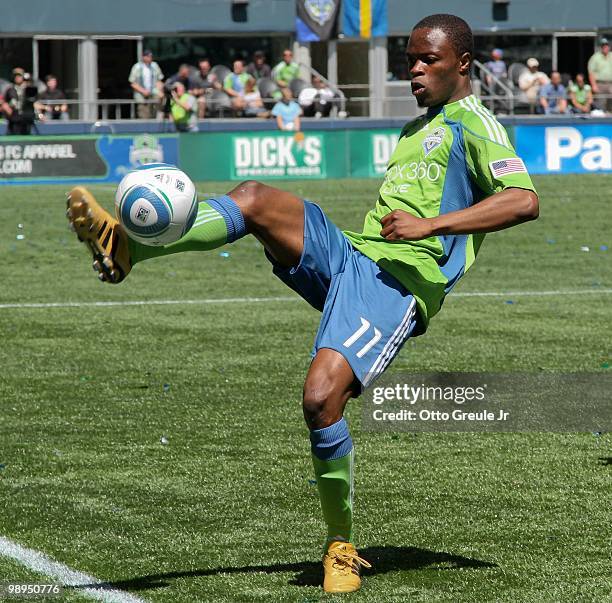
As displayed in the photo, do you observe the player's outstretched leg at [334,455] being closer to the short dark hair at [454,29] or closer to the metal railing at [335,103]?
the short dark hair at [454,29]

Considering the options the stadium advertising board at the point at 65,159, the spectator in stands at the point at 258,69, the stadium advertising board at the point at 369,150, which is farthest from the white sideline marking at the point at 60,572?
the spectator in stands at the point at 258,69

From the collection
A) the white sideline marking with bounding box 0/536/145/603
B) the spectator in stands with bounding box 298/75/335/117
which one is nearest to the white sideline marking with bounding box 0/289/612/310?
the white sideline marking with bounding box 0/536/145/603

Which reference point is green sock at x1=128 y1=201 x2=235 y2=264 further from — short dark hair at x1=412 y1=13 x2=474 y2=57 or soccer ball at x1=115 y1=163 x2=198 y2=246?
short dark hair at x1=412 y1=13 x2=474 y2=57

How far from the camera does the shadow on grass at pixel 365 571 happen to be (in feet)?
16.1

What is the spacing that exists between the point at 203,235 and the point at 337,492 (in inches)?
39.4

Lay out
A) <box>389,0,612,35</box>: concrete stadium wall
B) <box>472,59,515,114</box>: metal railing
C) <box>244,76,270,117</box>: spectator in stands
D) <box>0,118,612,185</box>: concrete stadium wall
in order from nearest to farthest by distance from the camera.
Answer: <box>0,118,612,185</box>: concrete stadium wall → <box>244,76,270,117</box>: spectator in stands → <box>472,59,515,114</box>: metal railing → <box>389,0,612,35</box>: concrete stadium wall

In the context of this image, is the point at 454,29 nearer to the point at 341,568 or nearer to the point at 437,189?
the point at 437,189

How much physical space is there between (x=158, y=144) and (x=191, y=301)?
1324cm

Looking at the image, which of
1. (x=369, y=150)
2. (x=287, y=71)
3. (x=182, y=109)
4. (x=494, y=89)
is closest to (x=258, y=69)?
(x=287, y=71)

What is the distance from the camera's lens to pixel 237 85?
33.1 metres

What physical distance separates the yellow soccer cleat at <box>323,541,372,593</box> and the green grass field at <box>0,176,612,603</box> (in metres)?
0.09

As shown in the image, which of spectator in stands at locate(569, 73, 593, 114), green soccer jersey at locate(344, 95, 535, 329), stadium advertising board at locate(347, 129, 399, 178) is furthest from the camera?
spectator in stands at locate(569, 73, 593, 114)

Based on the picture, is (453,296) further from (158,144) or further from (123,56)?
(123,56)

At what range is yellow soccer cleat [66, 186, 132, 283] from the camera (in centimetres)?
468
